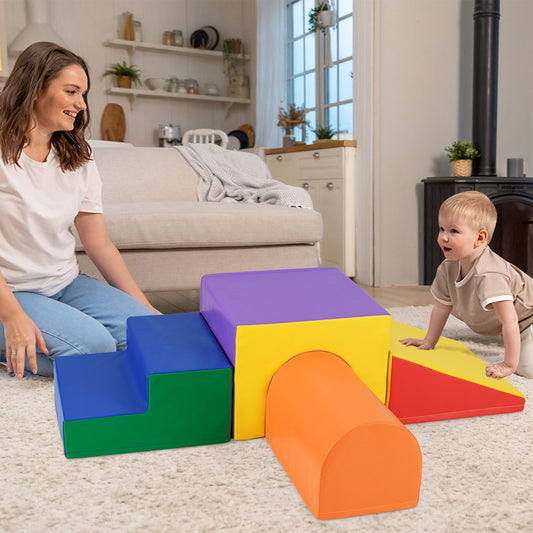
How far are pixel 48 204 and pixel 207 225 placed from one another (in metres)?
0.87

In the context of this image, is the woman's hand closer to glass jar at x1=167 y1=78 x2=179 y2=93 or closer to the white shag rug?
the white shag rug

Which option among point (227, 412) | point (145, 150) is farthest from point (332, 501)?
point (145, 150)

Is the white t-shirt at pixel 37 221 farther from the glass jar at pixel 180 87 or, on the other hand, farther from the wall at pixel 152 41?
the glass jar at pixel 180 87

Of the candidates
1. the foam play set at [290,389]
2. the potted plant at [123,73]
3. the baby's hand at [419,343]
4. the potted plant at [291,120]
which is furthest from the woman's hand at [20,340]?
the potted plant at [123,73]

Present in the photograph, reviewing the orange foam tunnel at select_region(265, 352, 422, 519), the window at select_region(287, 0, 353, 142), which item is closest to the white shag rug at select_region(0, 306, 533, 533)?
the orange foam tunnel at select_region(265, 352, 422, 519)

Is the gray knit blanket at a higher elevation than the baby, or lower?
higher

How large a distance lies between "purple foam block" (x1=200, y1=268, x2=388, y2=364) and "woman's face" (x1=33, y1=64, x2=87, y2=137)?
0.59 m

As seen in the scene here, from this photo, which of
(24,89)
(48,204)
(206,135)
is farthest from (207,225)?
(206,135)

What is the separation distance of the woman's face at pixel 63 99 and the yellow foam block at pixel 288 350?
0.83 m

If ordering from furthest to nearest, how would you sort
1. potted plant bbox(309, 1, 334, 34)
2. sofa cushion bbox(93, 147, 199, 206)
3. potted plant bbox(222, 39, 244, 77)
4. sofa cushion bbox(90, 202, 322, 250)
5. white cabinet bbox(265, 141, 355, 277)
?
1. potted plant bbox(222, 39, 244, 77)
2. potted plant bbox(309, 1, 334, 34)
3. white cabinet bbox(265, 141, 355, 277)
4. sofa cushion bbox(93, 147, 199, 206)
5. sofa cushion bbox(90, 202, 322, 250)

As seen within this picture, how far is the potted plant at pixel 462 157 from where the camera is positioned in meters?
3.39

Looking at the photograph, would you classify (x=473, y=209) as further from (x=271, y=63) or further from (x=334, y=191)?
(x=271, y=63)

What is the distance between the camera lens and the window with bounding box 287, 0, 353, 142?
455 cm

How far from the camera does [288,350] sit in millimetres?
1143
